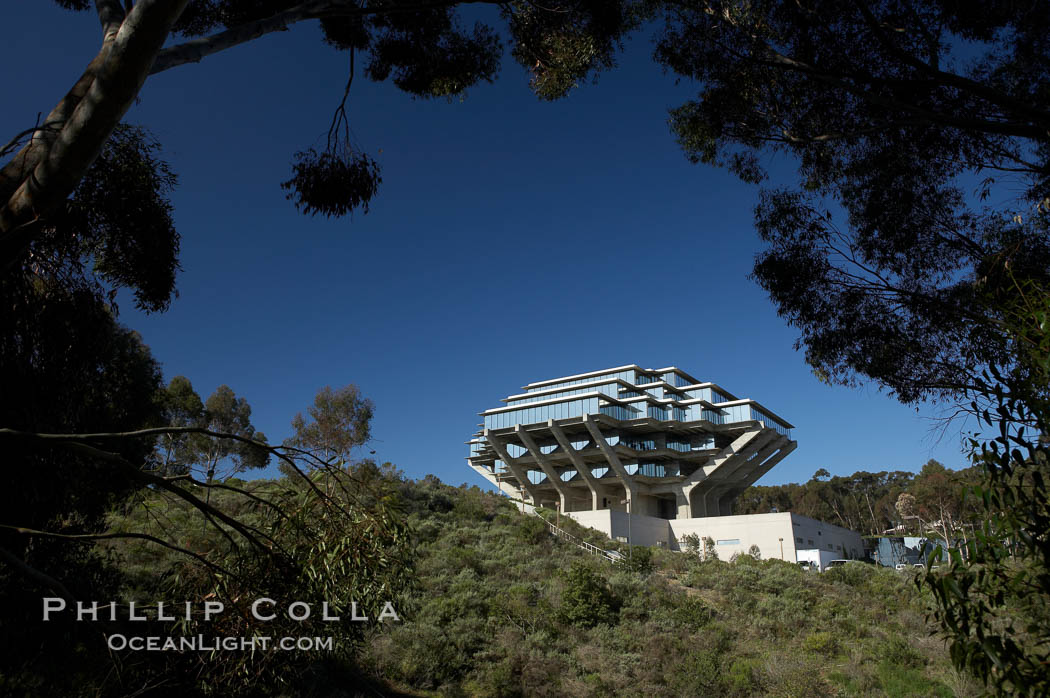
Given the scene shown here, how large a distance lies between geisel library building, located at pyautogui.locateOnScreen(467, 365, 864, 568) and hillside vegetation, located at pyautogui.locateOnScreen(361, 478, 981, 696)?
16.9 m

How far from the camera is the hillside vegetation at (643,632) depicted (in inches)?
537

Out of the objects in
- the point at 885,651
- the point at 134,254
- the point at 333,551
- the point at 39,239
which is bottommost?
the point at 885,651

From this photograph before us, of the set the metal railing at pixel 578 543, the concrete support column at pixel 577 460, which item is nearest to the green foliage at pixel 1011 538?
the metal railing at pixel 578 543

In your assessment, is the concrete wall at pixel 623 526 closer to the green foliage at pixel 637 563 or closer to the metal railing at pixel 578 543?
the metal railing at pixel 578 543

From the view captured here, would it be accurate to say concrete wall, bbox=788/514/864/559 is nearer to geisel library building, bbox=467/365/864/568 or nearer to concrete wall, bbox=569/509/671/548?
geisel library building, bbox=467/365/864/568

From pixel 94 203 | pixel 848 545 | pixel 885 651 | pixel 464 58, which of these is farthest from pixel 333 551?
pixel 848 545

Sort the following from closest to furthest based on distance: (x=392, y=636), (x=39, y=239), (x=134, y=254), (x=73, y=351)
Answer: (x=39, y=239), (x=73, y=351), (x=134, y=254), (x=392, y=636)

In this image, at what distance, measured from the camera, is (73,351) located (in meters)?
6.39

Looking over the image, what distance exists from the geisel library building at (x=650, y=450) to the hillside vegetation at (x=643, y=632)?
16923 mm

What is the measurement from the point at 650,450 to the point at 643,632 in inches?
1213

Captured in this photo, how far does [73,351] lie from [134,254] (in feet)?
4.88

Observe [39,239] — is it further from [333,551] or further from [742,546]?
[742,546]

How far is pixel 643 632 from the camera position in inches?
676

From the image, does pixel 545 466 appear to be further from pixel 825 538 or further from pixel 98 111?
pixel 98 111
